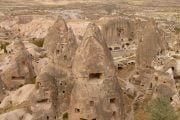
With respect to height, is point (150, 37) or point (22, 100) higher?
point (150, 37)

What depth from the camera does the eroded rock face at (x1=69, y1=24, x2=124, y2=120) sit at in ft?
58.9

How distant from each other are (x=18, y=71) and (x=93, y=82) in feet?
45.6

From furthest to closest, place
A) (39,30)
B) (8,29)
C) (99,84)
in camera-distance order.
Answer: (8,29), (39,30), (99,84)

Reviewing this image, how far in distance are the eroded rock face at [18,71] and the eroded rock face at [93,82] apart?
→ 43.9ft

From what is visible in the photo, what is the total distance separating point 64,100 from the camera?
73.4 feet

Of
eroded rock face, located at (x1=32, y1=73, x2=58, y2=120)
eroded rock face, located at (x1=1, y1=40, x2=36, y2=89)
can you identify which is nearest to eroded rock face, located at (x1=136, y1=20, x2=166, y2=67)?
eroded rock face, located at (x1=1, y1=40, x2=36, y2=89)

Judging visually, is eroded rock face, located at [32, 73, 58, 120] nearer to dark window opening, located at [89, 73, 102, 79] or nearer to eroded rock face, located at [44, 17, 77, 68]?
eroded rock face, located at [44, 17, 77, 68]

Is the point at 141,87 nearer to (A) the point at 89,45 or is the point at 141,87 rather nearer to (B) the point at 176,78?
(B) the point at 176,78

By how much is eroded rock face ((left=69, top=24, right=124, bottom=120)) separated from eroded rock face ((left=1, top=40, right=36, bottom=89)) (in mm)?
13369

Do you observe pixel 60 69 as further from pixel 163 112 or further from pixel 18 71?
pixel 18 71

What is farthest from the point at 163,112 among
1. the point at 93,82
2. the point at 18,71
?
the point at 18,71

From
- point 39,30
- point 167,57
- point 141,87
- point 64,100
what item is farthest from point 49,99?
point 39,30

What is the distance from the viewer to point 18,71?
102 feet

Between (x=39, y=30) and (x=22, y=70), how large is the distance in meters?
49.7
